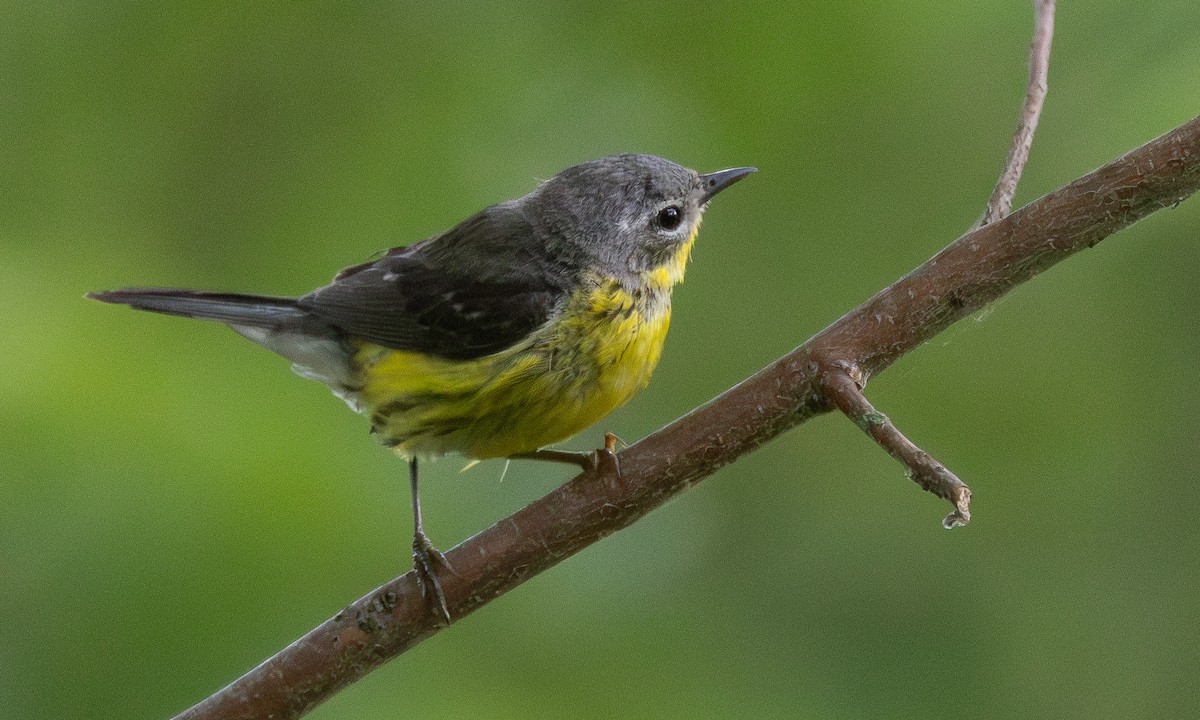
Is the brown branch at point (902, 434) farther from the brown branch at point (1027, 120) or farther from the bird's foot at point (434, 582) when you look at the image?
the bird's foot at point (434, 582)

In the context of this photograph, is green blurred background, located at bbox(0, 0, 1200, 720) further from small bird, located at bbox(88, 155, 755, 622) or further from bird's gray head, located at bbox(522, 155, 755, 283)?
bird's gray head, located at bbox(522, 155, 755, 283)

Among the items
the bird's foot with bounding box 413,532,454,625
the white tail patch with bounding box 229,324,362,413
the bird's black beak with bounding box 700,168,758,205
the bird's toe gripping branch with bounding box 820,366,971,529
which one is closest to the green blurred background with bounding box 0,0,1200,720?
the white tail patch with bounding box 229,324,362,413

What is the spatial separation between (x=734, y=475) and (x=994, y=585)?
86 cm

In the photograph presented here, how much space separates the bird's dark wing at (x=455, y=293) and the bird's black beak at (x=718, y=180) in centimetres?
52

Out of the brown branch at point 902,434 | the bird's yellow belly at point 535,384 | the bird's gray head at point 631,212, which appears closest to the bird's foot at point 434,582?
the bird's yellow belly at point 535,384

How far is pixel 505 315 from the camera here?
3279 millimetres

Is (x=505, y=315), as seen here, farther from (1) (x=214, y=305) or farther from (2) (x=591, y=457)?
(1) (x=214, y=305)

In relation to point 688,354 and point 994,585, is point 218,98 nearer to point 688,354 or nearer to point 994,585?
point 688,354

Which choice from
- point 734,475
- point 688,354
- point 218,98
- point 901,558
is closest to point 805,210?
point 688,354

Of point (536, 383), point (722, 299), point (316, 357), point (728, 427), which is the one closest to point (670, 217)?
point (722, 299)

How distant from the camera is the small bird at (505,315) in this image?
10.3 feet

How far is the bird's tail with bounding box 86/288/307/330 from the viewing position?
3000mm

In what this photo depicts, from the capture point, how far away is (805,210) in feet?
11.9

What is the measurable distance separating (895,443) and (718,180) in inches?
61.5
